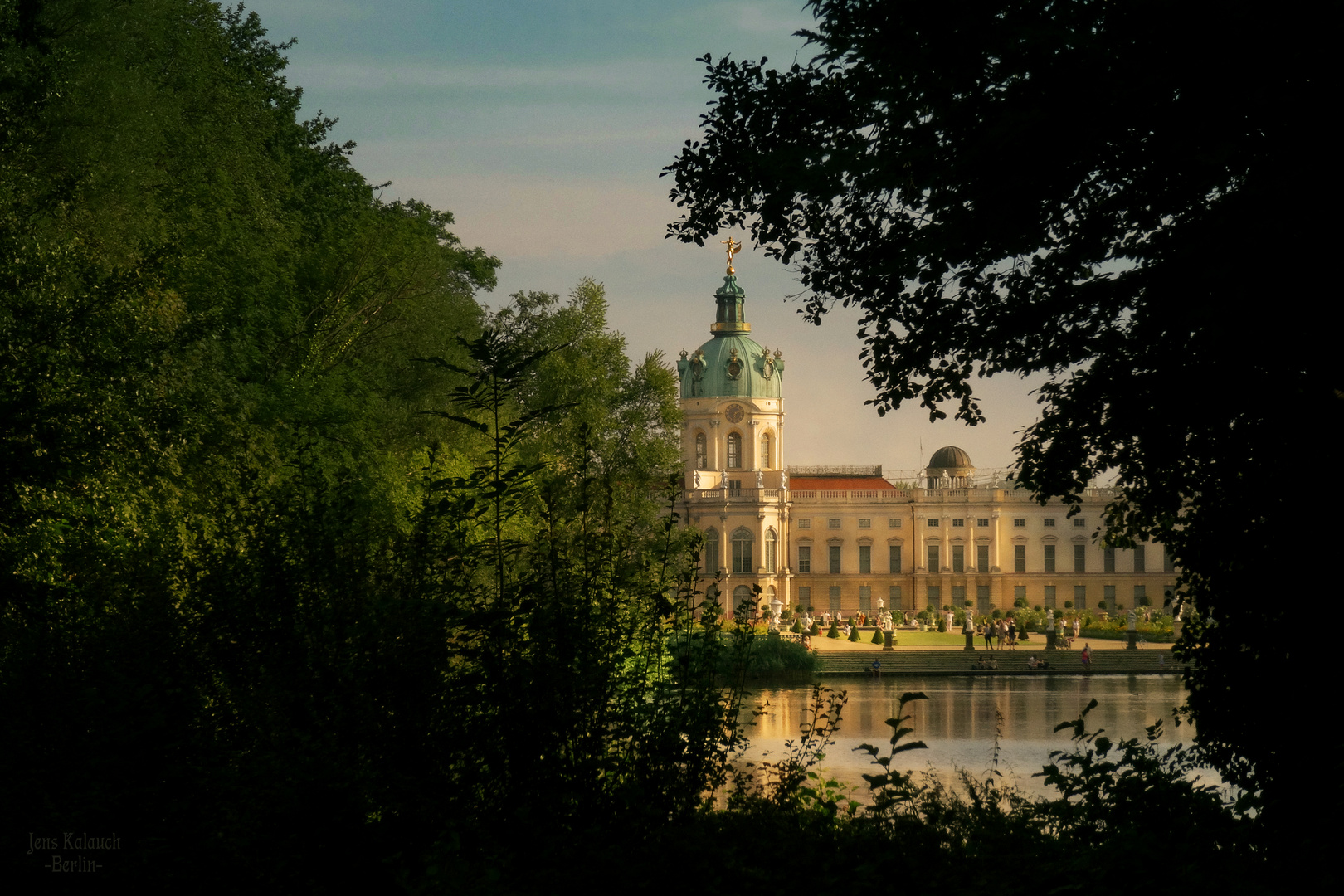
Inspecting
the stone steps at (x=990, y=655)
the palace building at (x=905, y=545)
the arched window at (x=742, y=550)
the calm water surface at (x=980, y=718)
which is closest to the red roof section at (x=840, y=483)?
the palace building at (x=905, y=545)

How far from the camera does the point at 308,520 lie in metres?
6.71

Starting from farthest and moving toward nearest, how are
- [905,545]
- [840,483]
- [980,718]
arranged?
1. [840,483]
2. [905,545]
3. [980,718]

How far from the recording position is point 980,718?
24.7m

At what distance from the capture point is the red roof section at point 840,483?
256 feet

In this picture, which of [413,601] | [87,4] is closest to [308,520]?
[413,601]

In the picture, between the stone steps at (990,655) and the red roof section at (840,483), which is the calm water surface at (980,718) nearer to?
the stone steps at (990,655)

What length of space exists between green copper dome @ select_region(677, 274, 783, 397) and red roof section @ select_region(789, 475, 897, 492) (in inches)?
209

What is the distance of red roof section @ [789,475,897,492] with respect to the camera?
78.1m

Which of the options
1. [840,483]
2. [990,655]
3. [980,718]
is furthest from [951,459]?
[980,718]

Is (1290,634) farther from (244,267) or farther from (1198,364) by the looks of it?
(244,267)

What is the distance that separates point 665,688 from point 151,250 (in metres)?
8.98

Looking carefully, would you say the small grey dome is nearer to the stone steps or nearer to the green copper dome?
the green copper dome

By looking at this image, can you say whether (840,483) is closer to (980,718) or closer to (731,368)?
(731,368)

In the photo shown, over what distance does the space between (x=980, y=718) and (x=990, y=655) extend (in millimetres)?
15447
